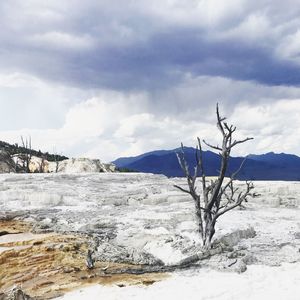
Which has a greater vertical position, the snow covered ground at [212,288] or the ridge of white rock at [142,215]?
the ridge of white rock at [142,215]

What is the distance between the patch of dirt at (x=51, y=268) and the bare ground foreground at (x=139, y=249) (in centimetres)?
3

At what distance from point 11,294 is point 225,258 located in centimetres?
581

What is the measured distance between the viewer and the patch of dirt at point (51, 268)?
36.2 ft

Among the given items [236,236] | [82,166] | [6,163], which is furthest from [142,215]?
[6,163]

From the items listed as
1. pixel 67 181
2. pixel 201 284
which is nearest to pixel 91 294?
pixel 201 284

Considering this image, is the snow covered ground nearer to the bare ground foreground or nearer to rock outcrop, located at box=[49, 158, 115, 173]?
the bare ground foreground

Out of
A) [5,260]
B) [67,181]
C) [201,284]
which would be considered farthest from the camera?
[67,181]

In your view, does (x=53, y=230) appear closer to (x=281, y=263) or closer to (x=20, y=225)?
(x=20, y=225)

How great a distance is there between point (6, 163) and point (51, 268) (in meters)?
48.6

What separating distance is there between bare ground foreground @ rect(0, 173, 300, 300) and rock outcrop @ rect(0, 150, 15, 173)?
33998mm

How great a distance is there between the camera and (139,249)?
553 inches

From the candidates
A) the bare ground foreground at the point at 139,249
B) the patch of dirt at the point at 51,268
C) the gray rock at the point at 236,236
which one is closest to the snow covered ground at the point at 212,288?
the bare ground foreground at the point at 139,249

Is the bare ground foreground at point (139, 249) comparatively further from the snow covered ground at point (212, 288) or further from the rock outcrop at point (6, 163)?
the rock outcrop at point (6, 163)

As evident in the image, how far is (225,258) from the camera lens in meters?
12.4
